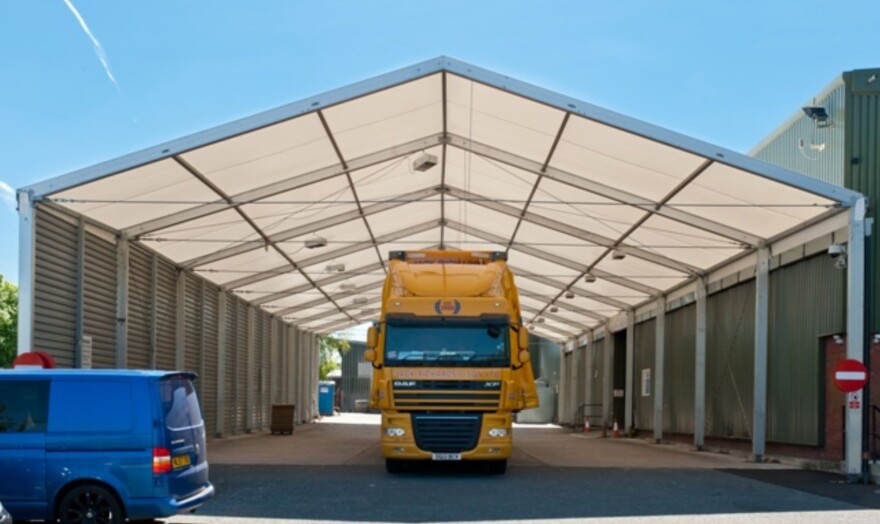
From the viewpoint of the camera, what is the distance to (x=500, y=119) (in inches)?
767

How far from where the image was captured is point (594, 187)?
22.2 meters

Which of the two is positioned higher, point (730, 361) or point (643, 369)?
point (730, 361)

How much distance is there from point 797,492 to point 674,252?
471 inches

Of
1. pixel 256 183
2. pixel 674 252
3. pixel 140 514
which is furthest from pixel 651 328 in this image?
pixel 140 514

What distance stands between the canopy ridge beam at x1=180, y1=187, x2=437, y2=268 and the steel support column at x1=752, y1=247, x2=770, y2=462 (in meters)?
7.60

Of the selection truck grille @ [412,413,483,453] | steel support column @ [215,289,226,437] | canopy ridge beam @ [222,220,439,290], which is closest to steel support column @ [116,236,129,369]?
truck grille @ [412,413,483,453]

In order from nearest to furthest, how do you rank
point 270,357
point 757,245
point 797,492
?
point 797,492, point 757,245, point 270,357

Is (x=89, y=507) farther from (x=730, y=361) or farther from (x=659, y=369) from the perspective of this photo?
(x=659, y=369)

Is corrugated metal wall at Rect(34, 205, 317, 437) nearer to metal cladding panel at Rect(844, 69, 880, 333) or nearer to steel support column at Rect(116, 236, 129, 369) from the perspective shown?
steel support column at Rect(116, 236, 129, 369)

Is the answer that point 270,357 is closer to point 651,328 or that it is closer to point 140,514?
point 651,328

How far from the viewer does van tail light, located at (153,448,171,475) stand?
10219 millimetres

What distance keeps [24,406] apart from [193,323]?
19313mm

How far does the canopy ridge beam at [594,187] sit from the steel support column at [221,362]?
515 inches

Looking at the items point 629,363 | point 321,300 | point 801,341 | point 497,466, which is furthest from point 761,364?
point 321,300
